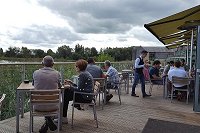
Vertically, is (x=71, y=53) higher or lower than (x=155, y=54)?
lower

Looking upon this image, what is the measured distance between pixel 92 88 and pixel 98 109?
1.34 m

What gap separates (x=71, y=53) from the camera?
23016mm

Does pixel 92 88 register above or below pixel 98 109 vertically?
above

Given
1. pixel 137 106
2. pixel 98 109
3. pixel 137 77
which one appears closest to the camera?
pixel 98 109

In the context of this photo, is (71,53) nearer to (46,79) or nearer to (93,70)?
(93,70)

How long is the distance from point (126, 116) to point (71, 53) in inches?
695

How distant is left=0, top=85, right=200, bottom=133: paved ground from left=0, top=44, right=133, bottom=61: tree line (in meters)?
1.72

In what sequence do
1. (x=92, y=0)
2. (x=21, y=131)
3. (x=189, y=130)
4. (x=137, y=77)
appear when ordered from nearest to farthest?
1. (x=21, y=131)
2. (x=189, y=130)
3. (x=137, y=77)
4. (x=92, y=0)

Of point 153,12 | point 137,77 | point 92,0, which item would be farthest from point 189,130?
point 153,12

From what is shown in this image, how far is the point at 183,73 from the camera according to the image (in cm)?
770

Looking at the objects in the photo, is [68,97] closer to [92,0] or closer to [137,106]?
[137,106]

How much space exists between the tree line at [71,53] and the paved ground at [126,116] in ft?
5.65

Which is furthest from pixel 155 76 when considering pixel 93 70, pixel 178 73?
pixel 93 70

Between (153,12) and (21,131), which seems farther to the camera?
(153,12)
